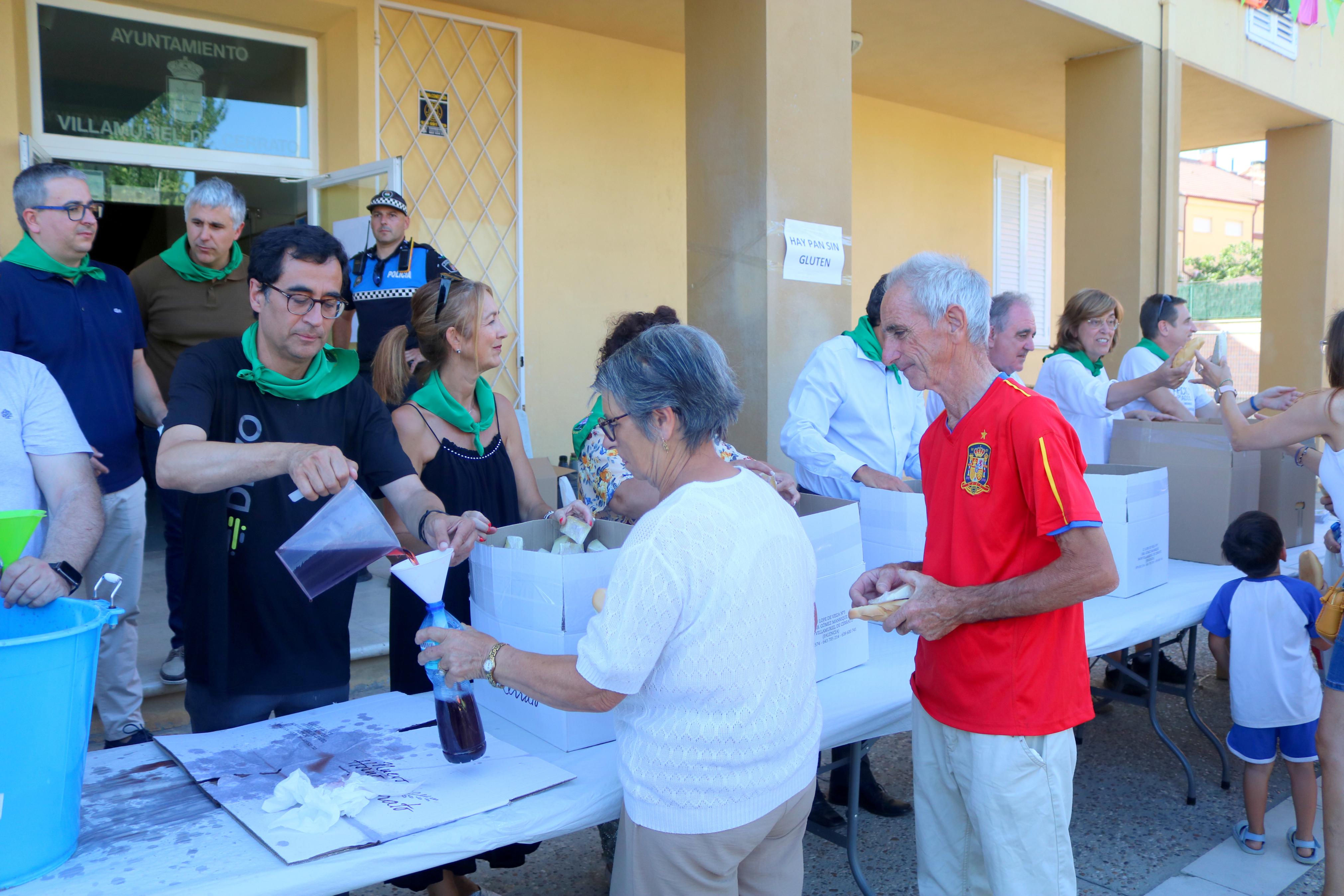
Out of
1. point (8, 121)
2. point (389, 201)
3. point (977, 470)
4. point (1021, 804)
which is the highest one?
point (8, 121)

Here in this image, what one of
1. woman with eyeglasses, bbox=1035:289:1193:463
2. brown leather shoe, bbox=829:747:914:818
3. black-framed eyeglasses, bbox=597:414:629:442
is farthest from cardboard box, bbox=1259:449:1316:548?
black-framed eyeglasses, bbox=597:414:629:442

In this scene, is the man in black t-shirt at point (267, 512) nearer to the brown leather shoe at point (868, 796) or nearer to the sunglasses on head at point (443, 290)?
the sunglasses on head at point (443, 290)

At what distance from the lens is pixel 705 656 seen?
4.68ft

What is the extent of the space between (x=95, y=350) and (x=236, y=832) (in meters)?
2.23

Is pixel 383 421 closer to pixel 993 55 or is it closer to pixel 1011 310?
pixel 1011 310

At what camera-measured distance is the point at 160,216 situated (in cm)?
855

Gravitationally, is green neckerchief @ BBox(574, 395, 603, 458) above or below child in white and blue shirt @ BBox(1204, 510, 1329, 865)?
above

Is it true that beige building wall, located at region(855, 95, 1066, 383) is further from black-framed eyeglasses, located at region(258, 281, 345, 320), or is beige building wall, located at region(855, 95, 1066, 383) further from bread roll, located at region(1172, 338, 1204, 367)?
black-framed eyeglasses, located at region(258, 281, 345, 320)

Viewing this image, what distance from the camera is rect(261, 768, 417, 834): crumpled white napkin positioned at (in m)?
1.48

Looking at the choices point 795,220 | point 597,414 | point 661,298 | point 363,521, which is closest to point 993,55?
point 661,298

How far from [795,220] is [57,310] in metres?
3.04

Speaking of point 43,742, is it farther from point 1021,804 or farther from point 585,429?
point 585,429

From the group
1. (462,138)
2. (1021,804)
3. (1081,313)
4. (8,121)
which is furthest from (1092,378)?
(8,121)

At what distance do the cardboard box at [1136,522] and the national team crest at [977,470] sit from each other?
44.0 inches
